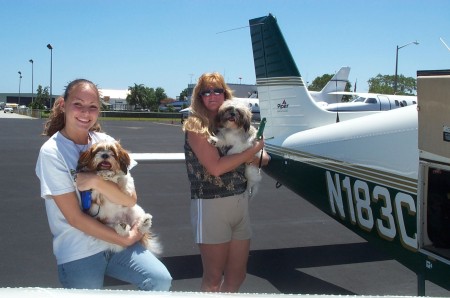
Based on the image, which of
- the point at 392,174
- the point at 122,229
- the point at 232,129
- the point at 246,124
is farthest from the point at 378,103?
the point at 122,229

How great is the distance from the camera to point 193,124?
2.97 metres

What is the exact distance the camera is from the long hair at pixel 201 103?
299 cm

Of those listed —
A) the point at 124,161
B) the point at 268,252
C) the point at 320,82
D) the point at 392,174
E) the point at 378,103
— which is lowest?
the point at 268,252

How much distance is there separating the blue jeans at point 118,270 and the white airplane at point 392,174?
5.47 feet

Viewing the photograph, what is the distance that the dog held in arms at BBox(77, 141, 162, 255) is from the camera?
86.7 inches

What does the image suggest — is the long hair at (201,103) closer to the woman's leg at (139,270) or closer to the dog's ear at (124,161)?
the dog's ear at (124,161)

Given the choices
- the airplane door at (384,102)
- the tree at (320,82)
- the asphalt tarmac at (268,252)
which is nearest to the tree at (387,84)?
the tree at (320,82)

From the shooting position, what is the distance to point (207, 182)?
9.93 feet

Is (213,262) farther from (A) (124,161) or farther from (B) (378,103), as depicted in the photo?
(B) (378,103)

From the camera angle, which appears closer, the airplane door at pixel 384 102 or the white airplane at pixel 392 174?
the white airplane at pixel 392 174

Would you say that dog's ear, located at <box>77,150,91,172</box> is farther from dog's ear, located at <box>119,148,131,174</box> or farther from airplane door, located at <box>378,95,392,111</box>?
airplane door, located at <box>378,95,392,111</box>

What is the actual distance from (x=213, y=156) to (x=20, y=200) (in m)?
5.80

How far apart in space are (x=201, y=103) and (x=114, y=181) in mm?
1019

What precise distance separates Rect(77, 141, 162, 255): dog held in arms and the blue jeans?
6 centimetres
